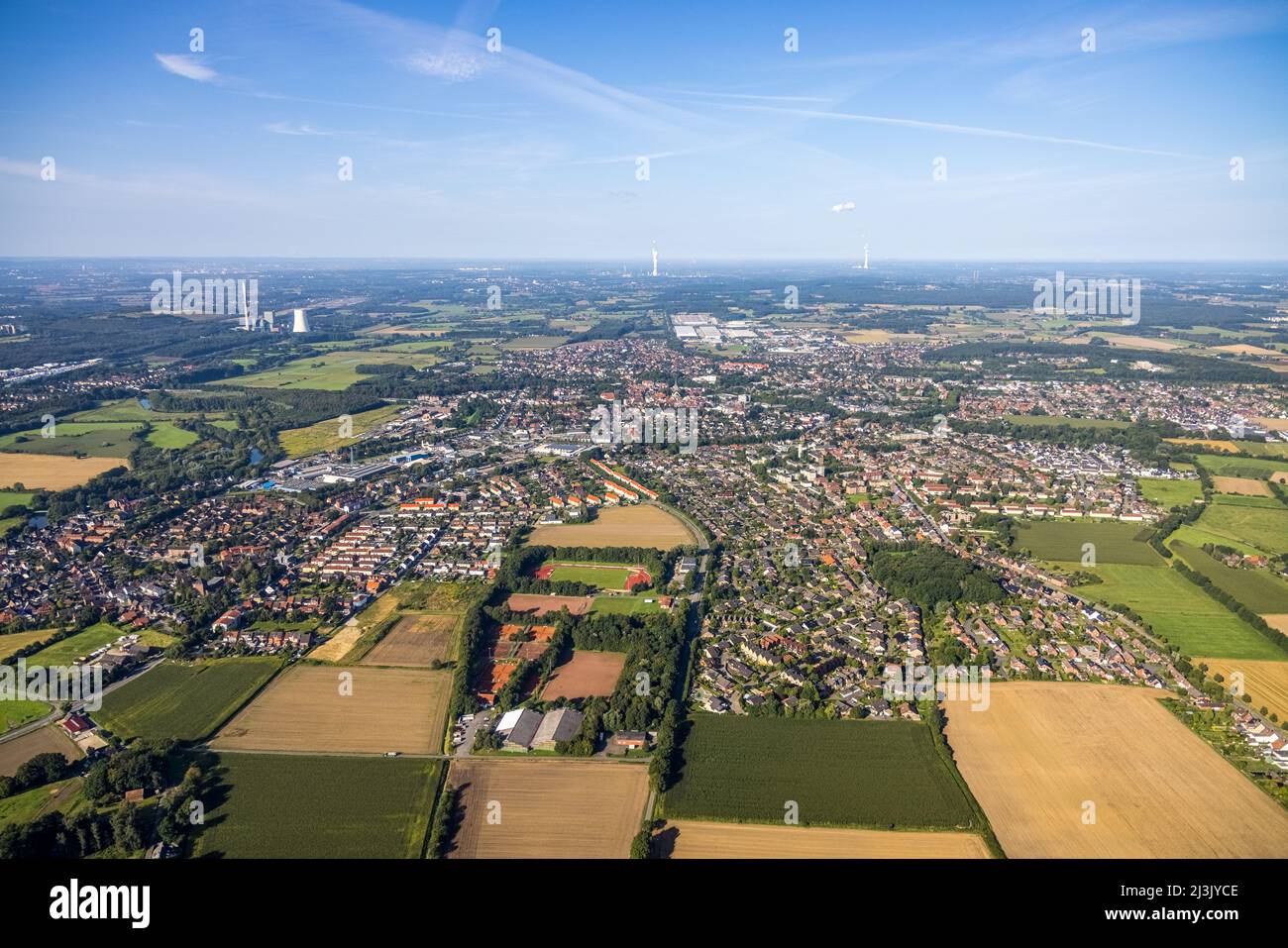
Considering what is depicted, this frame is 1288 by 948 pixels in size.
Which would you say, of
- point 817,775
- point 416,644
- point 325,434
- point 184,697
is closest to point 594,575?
point 416,644

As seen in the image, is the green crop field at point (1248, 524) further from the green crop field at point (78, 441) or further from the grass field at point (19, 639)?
the green crop field at point (78, 441)

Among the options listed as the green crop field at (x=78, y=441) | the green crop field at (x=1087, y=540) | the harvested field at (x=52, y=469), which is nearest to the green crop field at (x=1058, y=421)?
the green crop field at (x=1087, y=540)

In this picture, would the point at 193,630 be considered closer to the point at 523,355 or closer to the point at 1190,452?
the point at 1190,452

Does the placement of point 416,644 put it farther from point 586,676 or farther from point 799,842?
point 799,842

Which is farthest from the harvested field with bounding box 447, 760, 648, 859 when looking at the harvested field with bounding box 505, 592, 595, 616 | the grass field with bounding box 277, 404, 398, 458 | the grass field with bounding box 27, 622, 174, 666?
the grass field with bounding box 277, 404, 398, 458

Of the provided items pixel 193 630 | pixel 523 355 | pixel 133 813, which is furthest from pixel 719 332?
pixel 133 813

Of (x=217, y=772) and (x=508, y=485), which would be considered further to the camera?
Result: (x=508, y=485)
